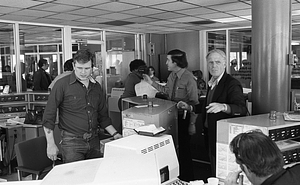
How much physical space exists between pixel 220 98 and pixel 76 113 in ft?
3.98

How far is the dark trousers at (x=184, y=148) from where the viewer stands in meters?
3.45

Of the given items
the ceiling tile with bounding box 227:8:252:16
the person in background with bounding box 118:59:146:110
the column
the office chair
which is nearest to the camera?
the column

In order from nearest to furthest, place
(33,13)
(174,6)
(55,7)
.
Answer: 1. (55,7)
2. (174,6)
3. (33,13)

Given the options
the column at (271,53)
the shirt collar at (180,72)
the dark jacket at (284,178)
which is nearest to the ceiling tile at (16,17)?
the shirt collar at (180,72)

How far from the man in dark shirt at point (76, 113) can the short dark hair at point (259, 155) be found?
4.57 ft

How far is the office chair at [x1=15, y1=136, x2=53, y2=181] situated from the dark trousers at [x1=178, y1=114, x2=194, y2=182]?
1439 mm

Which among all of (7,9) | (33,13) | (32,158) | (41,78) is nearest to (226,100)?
(32,158)

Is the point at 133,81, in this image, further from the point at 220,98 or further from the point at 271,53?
the point at 271,53

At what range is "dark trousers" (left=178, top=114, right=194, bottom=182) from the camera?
3.45m

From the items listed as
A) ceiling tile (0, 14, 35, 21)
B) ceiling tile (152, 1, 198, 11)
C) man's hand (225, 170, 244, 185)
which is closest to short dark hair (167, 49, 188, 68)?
ceiling tile (152, 1, 198, 11)

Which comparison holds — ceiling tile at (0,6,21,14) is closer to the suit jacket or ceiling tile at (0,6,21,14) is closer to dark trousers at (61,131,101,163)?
dark trousers at (61,131,101,163)

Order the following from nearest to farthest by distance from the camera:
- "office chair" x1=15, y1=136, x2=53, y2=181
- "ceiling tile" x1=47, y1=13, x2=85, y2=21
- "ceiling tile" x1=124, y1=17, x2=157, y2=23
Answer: "office chair" x1=15, y1=136, x2=53, y2=181, "ceiling tile" x1=47, y1=13, x2=85, y2=21, "ceiling tile" x1=124, y1=17, x2=157, y2=23

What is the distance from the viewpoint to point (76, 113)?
8.55 feet

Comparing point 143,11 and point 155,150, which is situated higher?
point 143,11
